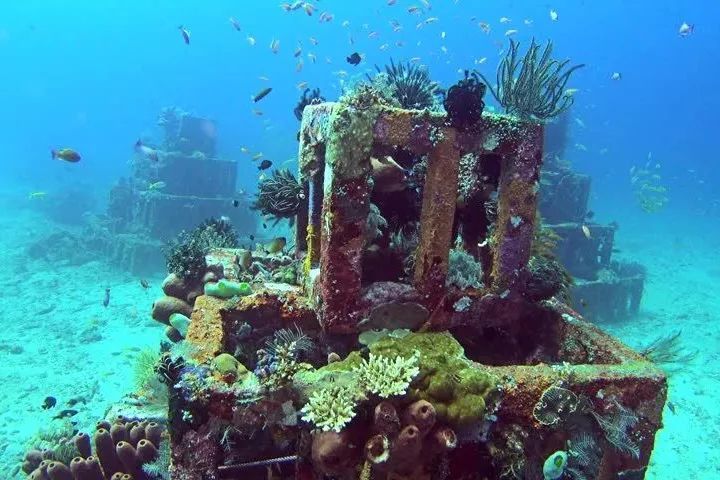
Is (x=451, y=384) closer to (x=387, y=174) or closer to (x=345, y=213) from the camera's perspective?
(x=345, y=213)

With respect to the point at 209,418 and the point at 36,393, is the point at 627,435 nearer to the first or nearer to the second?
the point at 209,418

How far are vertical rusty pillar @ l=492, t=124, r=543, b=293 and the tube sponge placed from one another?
2.94 metres

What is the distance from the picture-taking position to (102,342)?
49.3 feet

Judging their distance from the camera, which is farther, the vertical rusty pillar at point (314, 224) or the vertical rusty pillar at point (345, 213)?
the vertical rusty pillar at point (314, 224)

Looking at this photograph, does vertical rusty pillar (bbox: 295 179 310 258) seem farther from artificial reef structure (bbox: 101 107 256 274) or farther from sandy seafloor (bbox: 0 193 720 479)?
artificial reef structure (bbox: 101 107 256 274)

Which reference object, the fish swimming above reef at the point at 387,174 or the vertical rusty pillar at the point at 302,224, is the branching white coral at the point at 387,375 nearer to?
the fish swimming above reef at the point at 387,174

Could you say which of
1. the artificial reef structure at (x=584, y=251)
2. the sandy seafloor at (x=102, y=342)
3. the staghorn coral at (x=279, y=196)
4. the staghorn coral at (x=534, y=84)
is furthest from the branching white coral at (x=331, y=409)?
the artificial reef structure at (x=584, y=251)

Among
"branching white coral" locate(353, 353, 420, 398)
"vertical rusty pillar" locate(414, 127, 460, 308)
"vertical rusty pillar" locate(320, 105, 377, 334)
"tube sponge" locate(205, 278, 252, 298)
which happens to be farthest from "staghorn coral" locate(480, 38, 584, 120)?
"tube sponge" locate(205, 278, 252, 298)

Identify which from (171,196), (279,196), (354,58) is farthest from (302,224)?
(171,196)

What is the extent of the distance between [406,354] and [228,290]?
7.89 ft

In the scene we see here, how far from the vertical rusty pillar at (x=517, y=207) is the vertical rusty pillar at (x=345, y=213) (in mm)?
1660

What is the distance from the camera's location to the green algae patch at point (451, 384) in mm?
3775

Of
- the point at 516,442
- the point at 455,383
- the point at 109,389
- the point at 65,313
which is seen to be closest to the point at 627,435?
the point at 516,442

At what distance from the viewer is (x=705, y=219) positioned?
5009 centimetres
